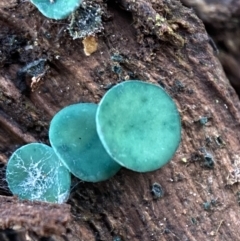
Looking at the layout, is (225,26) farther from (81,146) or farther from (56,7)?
(81,146)

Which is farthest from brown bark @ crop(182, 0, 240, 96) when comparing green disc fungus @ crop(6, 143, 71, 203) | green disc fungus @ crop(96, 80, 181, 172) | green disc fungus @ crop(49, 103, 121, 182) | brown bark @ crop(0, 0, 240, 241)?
green disc fungus @ crop(6, 143, 71, 203)

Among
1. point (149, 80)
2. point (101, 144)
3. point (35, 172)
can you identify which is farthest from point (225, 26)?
point (35, 172)

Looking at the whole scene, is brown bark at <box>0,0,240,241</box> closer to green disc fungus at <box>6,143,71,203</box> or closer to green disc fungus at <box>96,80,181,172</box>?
green disc fungus at <box>6,143,71,203</box>

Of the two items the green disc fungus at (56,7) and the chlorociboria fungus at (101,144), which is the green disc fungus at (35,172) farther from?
the green disc fungus at (56,7)

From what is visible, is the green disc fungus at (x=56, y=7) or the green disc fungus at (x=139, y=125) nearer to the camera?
the green disc fungus at (x=139, y=125)

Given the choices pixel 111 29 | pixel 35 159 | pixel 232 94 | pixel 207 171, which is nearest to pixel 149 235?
pixel 207 171

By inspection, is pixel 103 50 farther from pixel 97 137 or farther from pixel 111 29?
pixel 97 137

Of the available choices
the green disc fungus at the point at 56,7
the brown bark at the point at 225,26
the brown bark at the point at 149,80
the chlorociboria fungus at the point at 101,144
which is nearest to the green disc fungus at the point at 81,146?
the chlorociboria fungus at the point at 101,144
